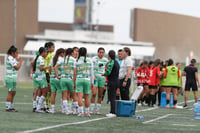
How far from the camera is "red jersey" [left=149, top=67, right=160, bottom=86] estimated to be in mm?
27516

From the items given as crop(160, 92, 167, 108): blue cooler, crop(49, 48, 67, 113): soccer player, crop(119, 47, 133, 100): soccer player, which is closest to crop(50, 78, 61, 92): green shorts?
crop(49, 48, 67, 113): soccer player

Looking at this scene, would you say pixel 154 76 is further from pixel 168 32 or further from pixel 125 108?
pixel 168 32

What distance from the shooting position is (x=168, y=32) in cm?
12631

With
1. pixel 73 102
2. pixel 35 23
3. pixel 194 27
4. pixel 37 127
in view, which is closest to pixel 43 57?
pixel 73 102

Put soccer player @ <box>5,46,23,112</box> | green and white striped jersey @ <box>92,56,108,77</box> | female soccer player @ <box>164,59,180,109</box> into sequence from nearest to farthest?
1. soccer player @ <box>5,46,23,112</box>
2. green and white striped jersey @ <box>92,56,108,77</box>
3. female soccer player @ <box>164,59,180,109</box>

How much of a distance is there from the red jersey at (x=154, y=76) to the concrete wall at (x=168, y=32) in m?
91.1

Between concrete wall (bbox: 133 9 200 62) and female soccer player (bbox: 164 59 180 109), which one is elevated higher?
concrete wall (bbox: 133 9 200 62)

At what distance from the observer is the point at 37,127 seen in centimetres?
1529

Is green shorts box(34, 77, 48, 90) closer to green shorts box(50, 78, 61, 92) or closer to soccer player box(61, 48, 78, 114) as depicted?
green shorts box(50, 78, 61, 92)

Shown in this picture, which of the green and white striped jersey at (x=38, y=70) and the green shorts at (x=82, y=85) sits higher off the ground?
the green and white striped jersey at (x=38, y=70)

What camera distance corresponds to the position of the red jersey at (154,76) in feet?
90.3

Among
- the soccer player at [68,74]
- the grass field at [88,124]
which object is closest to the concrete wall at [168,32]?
the soccer player at [68,74]

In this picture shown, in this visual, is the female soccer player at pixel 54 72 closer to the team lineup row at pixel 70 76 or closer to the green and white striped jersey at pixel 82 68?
the team lineup row at pixel 70 76

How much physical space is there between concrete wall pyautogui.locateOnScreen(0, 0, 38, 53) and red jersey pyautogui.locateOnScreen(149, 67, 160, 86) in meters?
63.0
